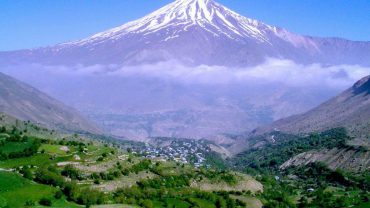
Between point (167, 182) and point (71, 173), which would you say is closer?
point (71, 173)

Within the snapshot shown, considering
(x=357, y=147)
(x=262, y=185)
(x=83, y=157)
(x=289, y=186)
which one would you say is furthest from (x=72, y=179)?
(x=357, y=147)

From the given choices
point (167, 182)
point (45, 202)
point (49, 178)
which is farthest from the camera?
point (167, 182)

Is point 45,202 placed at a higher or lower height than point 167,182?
lower

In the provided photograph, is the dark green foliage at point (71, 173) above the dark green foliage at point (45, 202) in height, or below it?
above

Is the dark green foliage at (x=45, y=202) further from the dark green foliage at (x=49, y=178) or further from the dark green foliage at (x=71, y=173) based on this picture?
the dark green foliage at (x=71, y=173)

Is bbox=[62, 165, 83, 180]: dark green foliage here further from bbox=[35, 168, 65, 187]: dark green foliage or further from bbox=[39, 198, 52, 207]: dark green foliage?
bbox=[39, 198, 52, 207]: dark green foliage

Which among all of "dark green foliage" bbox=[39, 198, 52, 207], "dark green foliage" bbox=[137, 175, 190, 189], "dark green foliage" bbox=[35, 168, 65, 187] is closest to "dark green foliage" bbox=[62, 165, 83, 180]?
"dark green foliage" bbox=[35, 168, 65, 187]

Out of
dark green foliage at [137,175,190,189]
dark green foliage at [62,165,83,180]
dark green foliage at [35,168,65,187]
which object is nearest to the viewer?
dark green foliage at [35,168,65,187]

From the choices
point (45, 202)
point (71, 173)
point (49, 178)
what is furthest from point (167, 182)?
point (45, 202)

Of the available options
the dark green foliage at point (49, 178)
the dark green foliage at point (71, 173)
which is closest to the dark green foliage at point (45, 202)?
the dark green foliage at point (49, 178)

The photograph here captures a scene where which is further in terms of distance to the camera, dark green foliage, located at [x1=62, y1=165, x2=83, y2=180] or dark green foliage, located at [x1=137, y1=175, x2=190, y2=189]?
dark green foliage, located at [x1=137, y1=175, x2=190, y2=189]

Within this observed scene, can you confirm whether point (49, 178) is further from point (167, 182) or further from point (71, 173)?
point (167, 182)

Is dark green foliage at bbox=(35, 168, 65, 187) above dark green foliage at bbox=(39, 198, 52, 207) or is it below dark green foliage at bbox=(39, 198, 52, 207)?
above
